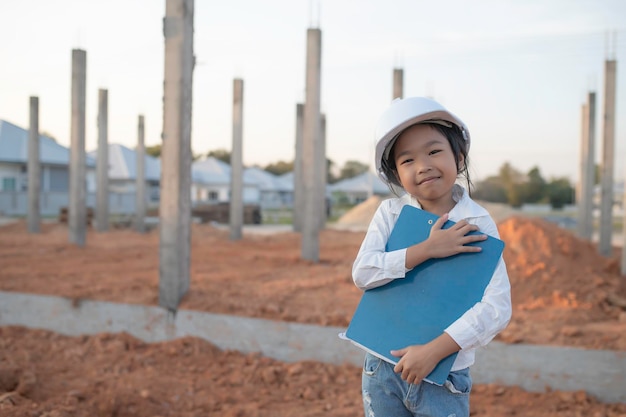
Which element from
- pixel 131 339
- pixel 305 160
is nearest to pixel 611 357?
pixel 131 339

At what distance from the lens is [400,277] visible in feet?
5.46

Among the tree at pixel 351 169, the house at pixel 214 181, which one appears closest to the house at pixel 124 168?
the house at pixel 214 181

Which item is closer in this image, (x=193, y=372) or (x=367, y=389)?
(x=367, y=389)

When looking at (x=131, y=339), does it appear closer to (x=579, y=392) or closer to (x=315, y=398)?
(x=315, y=398)

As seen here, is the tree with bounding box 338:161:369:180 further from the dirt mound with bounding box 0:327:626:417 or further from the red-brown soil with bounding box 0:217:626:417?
A: the dirt mound with bounding box 0:327:626:417

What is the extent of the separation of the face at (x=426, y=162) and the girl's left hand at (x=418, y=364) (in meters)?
0.44

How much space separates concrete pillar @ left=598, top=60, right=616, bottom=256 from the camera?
10.1m

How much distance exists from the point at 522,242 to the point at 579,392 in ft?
10.4

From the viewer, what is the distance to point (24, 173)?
26.4m

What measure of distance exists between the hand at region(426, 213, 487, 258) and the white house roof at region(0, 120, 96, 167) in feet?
61.4

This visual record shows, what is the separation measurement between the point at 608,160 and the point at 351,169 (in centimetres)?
7311

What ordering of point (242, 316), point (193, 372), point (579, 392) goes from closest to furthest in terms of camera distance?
point (579, 392)
point (193, 372)
point (242, 316)

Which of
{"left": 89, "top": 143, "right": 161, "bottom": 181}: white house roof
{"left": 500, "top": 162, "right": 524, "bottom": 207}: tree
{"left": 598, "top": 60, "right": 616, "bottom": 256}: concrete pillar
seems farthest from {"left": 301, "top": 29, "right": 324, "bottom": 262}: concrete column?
{"left": 500, "top": 162, "right": 524, "bottom": 207}: tree

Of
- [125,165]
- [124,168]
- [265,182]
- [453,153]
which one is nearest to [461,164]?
[453,153]
